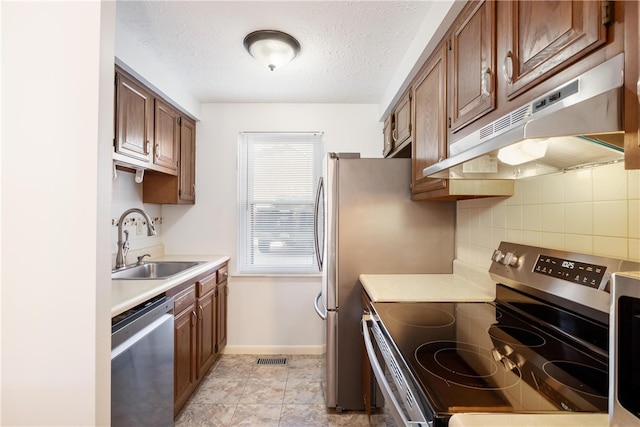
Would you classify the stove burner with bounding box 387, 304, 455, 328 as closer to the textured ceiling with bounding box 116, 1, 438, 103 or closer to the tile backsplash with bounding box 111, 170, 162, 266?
the textured ceiling with bounding box 116, 1, 438, 103

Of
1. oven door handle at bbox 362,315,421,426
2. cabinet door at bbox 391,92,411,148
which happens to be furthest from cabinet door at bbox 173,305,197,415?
cabinet door at bbox 391,92,411,148

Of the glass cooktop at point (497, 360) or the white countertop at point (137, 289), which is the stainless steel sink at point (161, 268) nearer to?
the white countertop at point (137, 289)

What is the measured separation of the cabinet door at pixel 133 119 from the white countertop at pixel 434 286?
1701 millimetres

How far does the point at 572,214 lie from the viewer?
1141 millimetres

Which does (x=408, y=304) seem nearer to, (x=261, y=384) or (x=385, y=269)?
(x=385, y=269)

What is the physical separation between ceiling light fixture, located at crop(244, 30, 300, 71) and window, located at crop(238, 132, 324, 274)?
1001 millimetres

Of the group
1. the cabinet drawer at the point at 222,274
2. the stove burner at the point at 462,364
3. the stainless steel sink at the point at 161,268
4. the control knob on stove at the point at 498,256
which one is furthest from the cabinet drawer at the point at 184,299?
the control knob on stove at the point at 498,256

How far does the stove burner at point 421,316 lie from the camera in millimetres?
1210

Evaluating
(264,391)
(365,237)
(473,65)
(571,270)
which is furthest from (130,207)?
(571,270)

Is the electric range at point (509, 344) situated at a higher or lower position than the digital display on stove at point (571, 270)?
lower

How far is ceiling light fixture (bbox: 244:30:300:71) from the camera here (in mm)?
1787

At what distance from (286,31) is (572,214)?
1.70m

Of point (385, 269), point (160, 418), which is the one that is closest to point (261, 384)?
point (160, 418)

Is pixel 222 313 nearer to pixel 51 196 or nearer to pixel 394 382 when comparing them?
pixel 51 196
